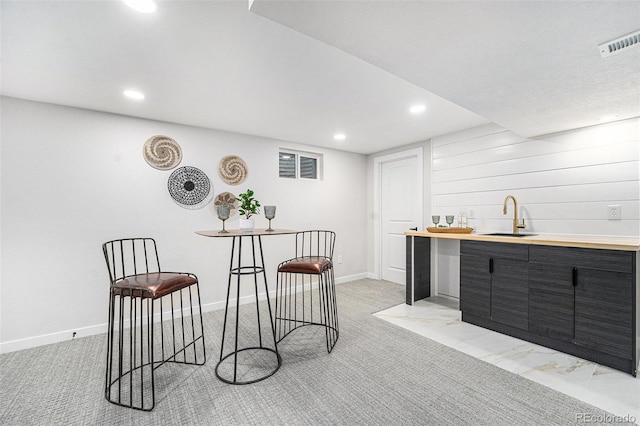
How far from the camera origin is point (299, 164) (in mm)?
4496

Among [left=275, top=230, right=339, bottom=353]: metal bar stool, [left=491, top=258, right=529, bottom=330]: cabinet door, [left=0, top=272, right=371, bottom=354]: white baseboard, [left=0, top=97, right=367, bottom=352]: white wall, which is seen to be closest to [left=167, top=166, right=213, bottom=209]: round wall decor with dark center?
[left=0, top=97, right=367, bottom=352]: white wall

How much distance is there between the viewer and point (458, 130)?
373 centimetres

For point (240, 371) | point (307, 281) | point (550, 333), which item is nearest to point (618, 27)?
point (550, 333)

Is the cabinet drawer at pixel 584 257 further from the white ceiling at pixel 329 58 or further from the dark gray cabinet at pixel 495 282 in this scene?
the white ceiling at pixel 329 58

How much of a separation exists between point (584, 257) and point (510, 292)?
2.18 feet

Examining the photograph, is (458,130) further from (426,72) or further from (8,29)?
(8,29)

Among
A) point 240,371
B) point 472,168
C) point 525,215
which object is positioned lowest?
point 240,371

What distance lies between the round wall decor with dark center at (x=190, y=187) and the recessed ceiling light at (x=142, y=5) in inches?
82.7

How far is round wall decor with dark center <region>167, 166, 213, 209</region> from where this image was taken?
3.32 m

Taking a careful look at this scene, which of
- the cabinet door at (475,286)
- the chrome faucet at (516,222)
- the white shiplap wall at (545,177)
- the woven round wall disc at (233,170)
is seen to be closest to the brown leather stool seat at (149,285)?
the woven round wall disc at (233,170)

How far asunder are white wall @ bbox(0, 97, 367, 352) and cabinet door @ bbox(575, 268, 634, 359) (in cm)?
359

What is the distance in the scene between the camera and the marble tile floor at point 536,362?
180 cm

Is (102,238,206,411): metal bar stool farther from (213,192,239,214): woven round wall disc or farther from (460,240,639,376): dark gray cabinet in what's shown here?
(460,240,639,376): dark gray cabinet

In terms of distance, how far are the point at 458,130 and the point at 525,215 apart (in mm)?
1351
